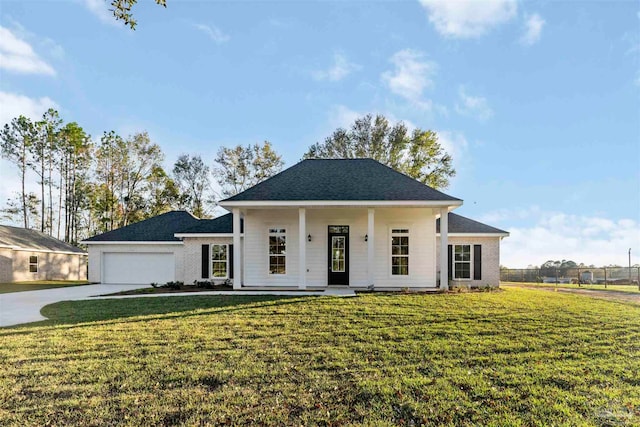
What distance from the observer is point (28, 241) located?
82.2ft

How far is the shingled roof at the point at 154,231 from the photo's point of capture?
66.7 ft

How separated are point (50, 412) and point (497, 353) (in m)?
5.76

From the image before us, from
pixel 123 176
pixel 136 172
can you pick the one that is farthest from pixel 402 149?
pixel 123 176

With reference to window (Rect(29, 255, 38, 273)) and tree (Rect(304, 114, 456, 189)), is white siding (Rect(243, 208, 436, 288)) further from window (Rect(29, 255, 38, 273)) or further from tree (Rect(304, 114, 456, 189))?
window (Rect(29, 255, 38, 273))

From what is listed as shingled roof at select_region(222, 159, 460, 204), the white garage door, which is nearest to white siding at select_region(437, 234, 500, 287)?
shingled roof at select_region(222, 159, 460, 204)

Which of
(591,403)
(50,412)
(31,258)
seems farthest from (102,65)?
(591,403)

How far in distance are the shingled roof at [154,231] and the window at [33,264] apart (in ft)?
22.7

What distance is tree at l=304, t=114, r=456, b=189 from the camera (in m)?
29.2

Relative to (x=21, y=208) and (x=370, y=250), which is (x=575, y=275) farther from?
(x=21, y=208)

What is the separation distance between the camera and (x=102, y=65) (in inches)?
653

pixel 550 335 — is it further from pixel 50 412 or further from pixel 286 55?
pixel 286 55

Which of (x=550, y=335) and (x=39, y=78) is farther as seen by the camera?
(x=39, y=78)

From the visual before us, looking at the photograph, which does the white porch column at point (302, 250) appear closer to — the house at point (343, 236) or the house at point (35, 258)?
the house at point (343, 236)

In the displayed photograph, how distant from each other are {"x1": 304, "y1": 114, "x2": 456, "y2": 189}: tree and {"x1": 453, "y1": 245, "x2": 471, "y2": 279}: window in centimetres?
1338
